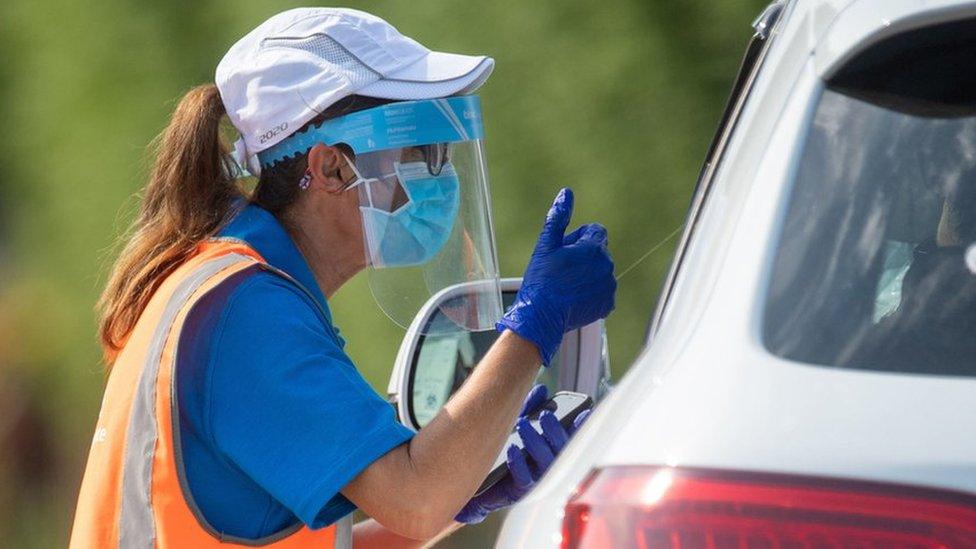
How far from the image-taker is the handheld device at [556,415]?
2.47m

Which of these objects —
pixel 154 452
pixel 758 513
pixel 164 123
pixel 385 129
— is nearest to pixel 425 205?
pixel 385 129

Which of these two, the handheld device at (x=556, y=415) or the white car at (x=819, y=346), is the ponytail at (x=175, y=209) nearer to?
the handheld device at (x=556, y=415)

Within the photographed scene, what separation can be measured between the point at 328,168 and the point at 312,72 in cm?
16

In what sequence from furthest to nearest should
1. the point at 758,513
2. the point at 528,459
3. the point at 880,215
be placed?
the point at 528,459 < the point at 880,215 < the point at 758,513

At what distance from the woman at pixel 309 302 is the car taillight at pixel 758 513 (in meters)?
0.76

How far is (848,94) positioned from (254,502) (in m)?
1.09

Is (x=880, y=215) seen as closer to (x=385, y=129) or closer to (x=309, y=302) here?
(x=309, y=302)

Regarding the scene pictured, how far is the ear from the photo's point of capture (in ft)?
7.64

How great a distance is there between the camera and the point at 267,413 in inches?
78.2

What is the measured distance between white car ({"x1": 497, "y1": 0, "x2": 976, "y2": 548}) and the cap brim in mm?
933

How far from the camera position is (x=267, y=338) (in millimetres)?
2004

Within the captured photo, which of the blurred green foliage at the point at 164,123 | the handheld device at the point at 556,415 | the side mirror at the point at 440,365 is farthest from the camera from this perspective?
the blurred green foliage at the point at 164,123

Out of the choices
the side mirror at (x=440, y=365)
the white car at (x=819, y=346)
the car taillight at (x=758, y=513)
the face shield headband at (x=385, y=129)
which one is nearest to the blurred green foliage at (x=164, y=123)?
the side mirror at (x=440, y=365)

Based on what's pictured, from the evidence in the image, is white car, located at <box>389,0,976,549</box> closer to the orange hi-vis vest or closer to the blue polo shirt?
the blue polo shirt
